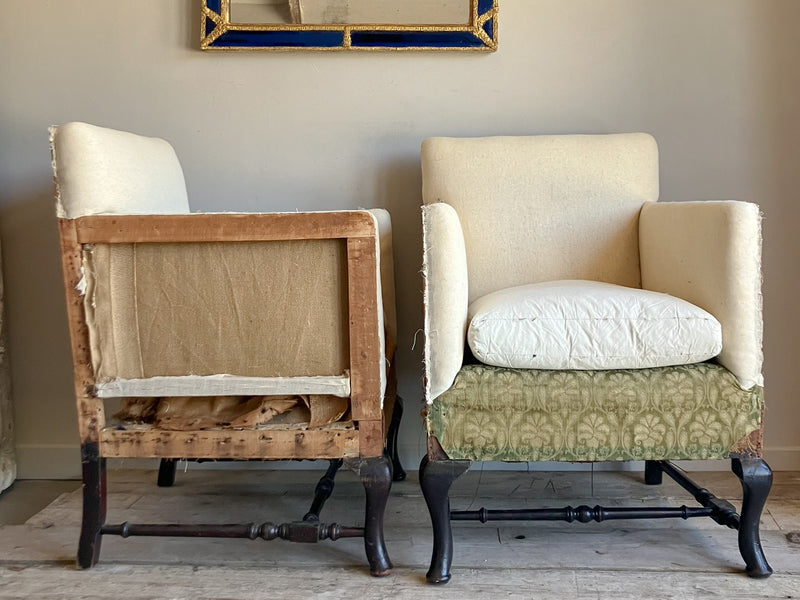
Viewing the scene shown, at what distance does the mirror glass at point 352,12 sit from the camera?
1.93 meters

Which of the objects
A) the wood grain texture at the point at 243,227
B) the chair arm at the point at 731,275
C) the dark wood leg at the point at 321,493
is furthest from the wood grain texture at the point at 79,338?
the chair arm at the point at 731,275

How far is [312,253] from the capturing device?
1.34 m

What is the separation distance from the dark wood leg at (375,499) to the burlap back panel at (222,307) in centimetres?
19

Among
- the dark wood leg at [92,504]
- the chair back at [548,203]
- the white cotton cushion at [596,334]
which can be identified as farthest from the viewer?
the chair back at [548,203]

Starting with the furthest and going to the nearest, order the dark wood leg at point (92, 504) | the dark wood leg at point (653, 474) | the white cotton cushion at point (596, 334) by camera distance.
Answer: the dark wood leg at point (653, 474), the dark wood leg at point (92, 504), the white cotton cushion at point (596, 334)


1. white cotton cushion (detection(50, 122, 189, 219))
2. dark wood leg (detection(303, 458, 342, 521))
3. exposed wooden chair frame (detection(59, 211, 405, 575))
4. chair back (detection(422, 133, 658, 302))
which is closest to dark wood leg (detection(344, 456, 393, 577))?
exposed wooden chair frame (detection(59, 211, 405, 575))

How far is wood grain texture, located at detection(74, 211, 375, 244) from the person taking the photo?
4.31 ft

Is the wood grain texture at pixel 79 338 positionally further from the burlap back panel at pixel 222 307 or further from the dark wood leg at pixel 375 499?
the dark wood leg at pixel 375 499

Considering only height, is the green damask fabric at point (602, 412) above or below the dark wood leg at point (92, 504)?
above

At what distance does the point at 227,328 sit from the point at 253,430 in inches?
8.0

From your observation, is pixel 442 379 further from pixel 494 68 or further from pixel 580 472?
pixel 494 68

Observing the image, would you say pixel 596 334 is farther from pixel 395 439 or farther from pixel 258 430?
pixel 395 439

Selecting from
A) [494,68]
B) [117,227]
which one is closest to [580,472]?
[494,68]

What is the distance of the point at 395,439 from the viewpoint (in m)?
1.94
